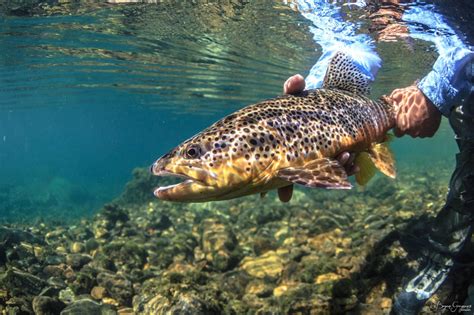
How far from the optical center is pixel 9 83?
24109mm

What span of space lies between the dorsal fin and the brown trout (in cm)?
73

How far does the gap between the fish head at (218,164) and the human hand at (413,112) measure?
2.57 meters

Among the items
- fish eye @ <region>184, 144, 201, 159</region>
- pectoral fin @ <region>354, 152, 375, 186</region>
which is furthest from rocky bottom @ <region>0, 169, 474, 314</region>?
fish eye @ <region>184, 144, 201, 159</region>

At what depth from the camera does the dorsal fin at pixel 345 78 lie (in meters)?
4.36

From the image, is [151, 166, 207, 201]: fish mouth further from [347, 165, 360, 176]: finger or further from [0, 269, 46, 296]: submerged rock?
[0, 269, 46, 296]: submerged rock

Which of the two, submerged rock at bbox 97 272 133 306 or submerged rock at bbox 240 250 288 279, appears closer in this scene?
submerged rock at bbox 97 272 133 306

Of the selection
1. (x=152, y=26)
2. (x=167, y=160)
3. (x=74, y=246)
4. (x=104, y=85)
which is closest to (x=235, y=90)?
(x=104, y=85)

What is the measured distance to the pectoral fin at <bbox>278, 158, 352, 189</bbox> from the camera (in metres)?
2.61

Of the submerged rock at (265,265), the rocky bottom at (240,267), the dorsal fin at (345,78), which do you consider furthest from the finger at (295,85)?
the submerged rock at (265,265)

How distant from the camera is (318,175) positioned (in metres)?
2.73

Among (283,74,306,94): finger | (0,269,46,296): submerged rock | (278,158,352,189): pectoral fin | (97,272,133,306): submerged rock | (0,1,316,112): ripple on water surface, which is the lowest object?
(97,272,133,306): submerged rock

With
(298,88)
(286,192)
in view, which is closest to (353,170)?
(286,192)

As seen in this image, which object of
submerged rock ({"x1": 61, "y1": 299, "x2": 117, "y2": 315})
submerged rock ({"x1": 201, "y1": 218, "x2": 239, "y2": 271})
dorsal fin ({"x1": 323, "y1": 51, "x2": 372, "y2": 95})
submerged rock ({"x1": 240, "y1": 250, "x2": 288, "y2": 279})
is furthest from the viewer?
submerged rock ({"x1": 201, "y1": 218, "x2": 239, "y2": 271})

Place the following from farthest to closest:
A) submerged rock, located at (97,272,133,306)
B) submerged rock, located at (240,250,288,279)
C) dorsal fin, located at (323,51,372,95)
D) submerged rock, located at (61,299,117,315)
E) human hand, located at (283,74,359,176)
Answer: submerged rock, located at (240,250,288,279) → submerged rock, located at (97,272,133,306) → submerged rock, located at (61,299,117,315) → dorsal fin, located at (323,51,372,95) → human hand, located at (283,74,359,176)
